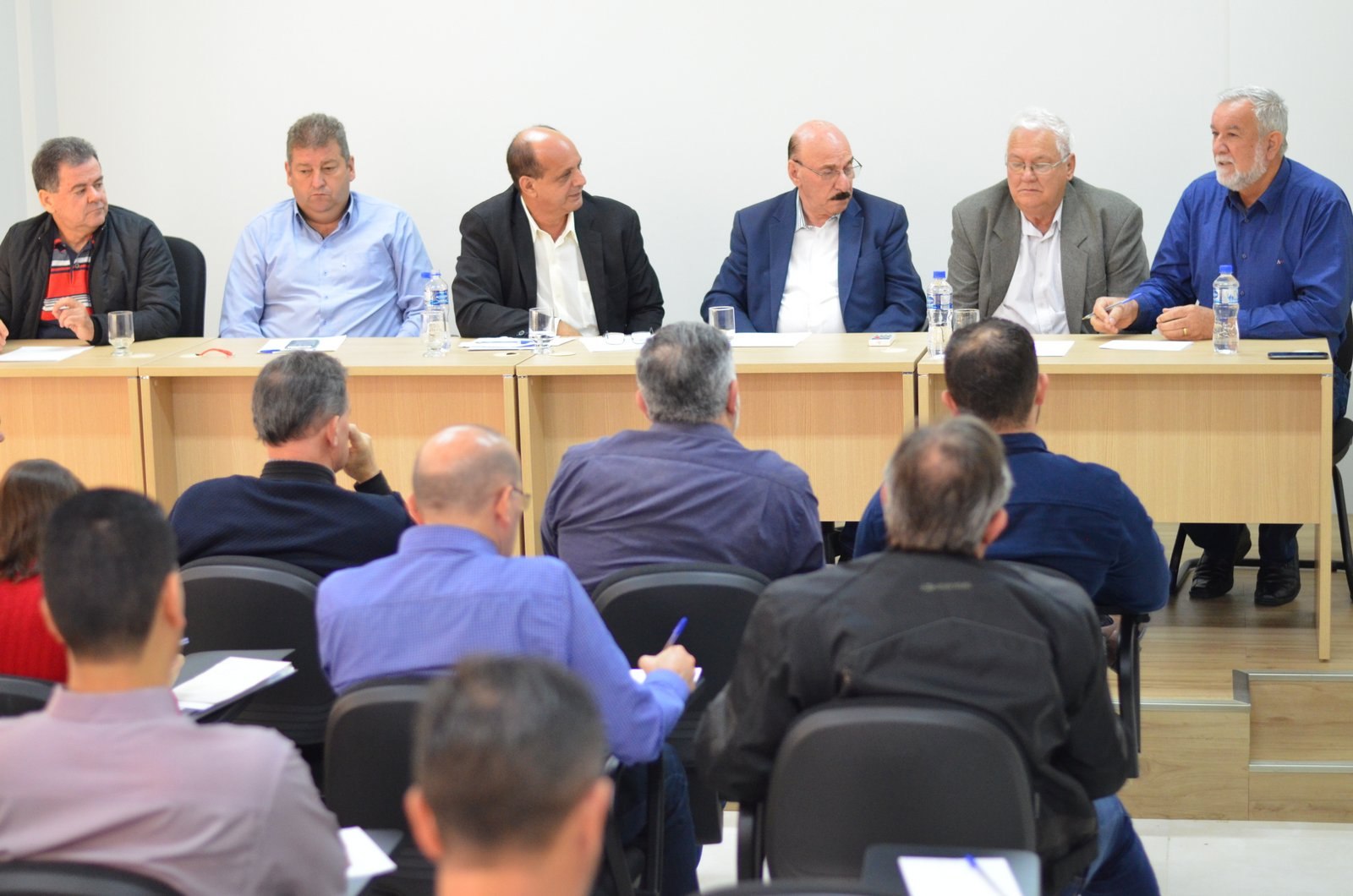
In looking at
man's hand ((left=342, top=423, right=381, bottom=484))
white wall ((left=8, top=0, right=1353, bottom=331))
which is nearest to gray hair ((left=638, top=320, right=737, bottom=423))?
man's hand ((left=342, top=423, right=381, bottom=484))

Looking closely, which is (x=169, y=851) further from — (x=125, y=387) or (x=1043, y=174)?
(x=1043, y=174)

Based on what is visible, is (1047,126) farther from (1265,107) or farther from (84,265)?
(84,265)

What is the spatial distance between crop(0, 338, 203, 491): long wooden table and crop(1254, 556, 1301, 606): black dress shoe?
3264 millimetres

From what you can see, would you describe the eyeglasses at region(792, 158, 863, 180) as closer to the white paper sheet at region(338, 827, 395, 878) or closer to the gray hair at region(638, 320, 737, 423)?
the gray hair at region(638, 320, 737, 423)

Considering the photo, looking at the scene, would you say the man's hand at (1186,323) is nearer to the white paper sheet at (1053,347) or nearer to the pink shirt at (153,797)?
the white paper sheet at (1053,347)

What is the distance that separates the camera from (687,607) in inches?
99.6

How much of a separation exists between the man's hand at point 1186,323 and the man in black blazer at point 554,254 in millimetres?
1839

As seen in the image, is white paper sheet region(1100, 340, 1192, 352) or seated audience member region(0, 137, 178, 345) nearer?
white paper sheet region(1100, 340, 1192, 352)

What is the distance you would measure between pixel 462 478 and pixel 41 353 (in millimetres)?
2865

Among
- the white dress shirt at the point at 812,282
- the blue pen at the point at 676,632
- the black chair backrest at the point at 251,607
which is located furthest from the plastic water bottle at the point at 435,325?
the blue pen at the point at 676,632

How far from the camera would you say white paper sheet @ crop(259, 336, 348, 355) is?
4.57 meters

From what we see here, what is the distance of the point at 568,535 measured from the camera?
2.92 meters

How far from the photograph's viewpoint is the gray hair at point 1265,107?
14.1 ft

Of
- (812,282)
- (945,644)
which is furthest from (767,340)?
(945,644)
